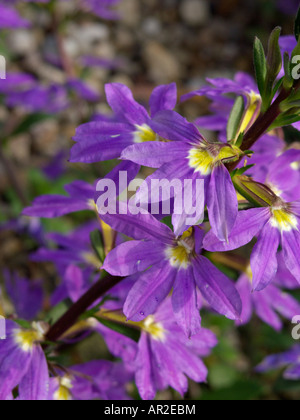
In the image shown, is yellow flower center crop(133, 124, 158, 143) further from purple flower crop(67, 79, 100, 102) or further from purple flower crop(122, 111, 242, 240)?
purple flower crop(67, 79, 100, 102)

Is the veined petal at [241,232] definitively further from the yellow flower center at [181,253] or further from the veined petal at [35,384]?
the veined petal at [35,384]

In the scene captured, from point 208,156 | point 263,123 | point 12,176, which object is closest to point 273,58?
point 263,123

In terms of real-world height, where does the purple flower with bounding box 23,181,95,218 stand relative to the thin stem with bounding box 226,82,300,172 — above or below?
above

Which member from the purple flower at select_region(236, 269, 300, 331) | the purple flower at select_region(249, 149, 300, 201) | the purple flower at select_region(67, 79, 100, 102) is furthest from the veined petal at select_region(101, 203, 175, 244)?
the purple flower at select_region(67, 79, 100, 102)

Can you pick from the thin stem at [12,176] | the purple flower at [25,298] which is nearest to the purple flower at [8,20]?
the thin stem at [12,176]
